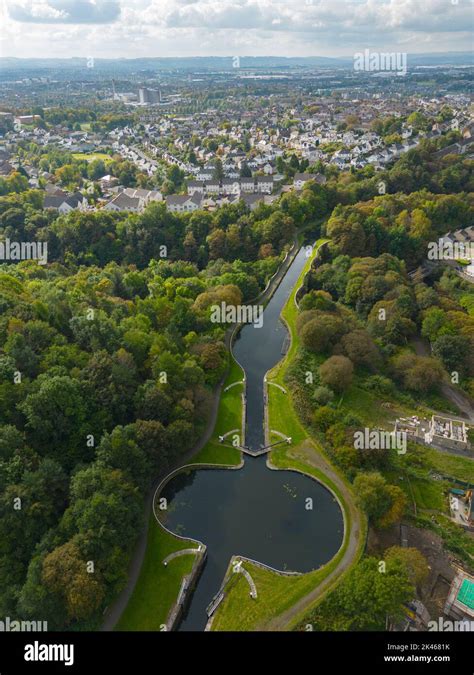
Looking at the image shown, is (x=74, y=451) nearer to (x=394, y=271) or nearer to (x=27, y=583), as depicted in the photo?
(x=27, y=583)

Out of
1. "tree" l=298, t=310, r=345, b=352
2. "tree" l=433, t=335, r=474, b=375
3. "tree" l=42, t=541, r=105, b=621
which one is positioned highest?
"tree" l=298, t=310, r=345, b=352

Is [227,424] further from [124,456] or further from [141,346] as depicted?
[124,456]

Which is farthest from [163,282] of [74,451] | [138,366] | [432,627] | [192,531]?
[432,627]

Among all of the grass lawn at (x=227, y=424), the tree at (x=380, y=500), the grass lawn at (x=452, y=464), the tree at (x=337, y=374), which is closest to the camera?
the tree at (x=380, y=500)

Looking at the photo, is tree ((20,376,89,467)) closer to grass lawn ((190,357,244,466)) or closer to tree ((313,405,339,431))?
grass lawn ((190,357,244,466))

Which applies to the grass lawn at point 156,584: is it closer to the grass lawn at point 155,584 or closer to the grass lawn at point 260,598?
the grass lawn at point 155,584

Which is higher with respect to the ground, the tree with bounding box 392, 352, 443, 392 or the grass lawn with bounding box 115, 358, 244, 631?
the tree with bounding box 392, 352, 443, 392

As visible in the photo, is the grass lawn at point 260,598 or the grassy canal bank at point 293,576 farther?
the grassy canal bank at point 293,576

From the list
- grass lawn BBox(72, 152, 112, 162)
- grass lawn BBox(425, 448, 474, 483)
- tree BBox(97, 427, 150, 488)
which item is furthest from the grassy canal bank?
grass lawn BBox(72, 152, 112, 162)

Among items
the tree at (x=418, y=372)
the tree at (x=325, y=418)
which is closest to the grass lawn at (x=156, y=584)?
the tree at (x=325, y=418)
